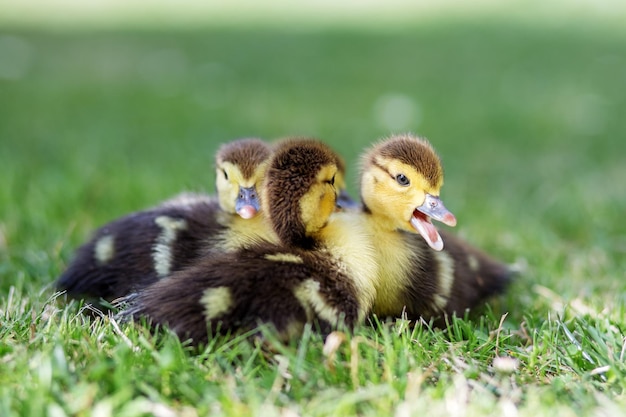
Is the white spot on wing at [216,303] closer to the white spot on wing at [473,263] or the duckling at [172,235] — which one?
the duckling at [172,235]

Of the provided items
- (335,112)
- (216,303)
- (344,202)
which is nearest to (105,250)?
(216,303)

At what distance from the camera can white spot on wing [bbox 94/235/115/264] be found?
2.72 meters

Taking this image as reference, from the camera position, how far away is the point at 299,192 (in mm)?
2318

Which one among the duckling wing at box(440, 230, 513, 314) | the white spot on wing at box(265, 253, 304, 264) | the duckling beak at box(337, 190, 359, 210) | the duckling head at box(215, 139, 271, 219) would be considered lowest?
the duckling wing at box(440, 230, 513, 314)

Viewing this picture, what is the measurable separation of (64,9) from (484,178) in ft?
29.4

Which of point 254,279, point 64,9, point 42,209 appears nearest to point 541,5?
point 64,9

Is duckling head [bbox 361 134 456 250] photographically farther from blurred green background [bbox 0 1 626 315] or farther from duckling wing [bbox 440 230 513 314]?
blurred green background [bbox 0 1 626 315]

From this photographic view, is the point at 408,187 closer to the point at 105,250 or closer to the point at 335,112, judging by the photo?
the point at 105,250

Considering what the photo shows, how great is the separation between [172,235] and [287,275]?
1.81ft

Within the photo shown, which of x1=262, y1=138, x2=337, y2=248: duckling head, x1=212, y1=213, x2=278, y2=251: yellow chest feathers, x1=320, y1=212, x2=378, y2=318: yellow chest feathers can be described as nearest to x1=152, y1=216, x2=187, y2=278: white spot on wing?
x1=212, y1=213, x2=278, y2=251: yellow chest feathers

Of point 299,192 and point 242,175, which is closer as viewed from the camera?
point 299,192

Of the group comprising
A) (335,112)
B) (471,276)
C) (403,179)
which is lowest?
(471,276)

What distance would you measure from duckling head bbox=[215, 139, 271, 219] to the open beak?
1.65ft

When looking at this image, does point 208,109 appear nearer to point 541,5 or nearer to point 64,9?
point 64,9
